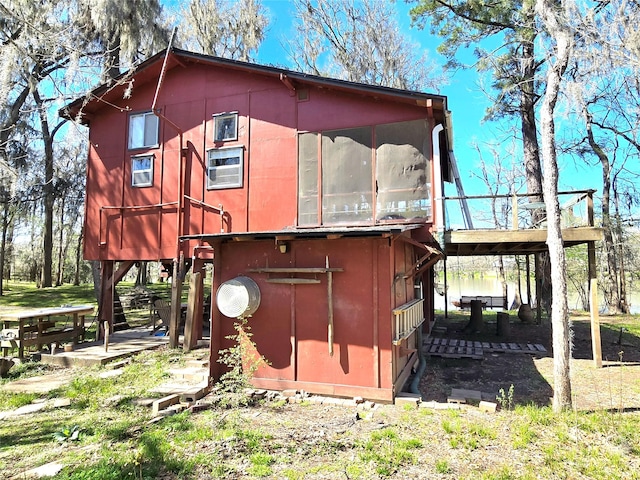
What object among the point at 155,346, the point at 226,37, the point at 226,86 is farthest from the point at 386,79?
the point at 155,346

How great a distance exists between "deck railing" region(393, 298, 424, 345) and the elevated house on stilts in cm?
5

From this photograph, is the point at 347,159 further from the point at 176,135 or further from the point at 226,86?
the point at 176,135

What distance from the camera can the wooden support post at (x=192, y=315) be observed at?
9172mm

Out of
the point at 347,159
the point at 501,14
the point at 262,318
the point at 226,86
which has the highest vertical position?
the point at 501,14

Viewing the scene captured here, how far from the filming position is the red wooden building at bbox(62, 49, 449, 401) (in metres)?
6.20

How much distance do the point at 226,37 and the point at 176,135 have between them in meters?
10.5

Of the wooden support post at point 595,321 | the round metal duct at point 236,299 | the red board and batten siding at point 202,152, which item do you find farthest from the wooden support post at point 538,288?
the round metal duct at point 236,299

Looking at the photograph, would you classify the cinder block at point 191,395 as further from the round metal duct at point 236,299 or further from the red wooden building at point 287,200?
the round metal duct at point 236,299

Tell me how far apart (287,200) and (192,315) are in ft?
11.7

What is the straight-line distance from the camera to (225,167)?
9766 millimetres

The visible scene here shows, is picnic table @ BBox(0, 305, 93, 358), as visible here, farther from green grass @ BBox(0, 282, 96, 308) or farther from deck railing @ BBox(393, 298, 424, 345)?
green grass @ BBox(0, 282, 96, 308)

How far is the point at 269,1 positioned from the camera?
18.4 meters

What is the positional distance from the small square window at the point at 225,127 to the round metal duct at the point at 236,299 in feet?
15.4

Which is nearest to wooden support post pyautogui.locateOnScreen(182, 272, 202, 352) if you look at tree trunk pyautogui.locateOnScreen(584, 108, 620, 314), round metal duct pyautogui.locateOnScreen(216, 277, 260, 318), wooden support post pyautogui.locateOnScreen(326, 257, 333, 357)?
round metal duct pyautogui.locateOnScreen(216, 277, 260, 318)
